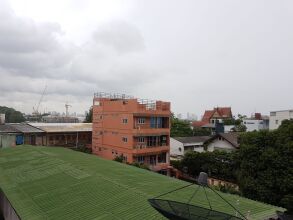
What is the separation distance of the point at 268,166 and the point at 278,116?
34485 mm

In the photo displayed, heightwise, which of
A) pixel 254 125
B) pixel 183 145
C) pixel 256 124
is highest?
pixel 256 124

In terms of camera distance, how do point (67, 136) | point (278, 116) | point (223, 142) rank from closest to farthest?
point (223, 142) → point (67, 136) → point (278, 116)

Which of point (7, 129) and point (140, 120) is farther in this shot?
point (7, 129)

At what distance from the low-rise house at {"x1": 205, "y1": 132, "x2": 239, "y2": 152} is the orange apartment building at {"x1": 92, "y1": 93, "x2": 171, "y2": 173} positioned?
7.73 m

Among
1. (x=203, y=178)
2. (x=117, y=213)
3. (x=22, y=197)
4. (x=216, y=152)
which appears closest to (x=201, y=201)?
(x=117, y=213)

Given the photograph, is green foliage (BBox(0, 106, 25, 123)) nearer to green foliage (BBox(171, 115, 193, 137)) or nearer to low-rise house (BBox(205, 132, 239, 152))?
green foliage (BBox(171, 115, 193, 137))

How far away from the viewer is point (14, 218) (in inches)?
688

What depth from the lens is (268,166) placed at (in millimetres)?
24172

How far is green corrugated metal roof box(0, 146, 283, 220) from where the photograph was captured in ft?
43.3

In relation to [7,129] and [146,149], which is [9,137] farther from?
[146,149]

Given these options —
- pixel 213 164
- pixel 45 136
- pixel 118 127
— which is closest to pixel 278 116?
pixel 213 164

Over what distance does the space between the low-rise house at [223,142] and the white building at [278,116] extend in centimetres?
1417

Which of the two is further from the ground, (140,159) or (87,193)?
(87,193)

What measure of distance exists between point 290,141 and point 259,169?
10.9 feet
